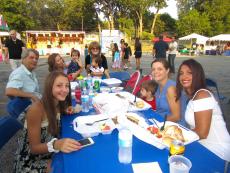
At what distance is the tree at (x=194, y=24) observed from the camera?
3991 centimetres

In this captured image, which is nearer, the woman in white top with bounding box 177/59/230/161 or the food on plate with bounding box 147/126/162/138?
the food on plate with bounding box 147/126/162/138

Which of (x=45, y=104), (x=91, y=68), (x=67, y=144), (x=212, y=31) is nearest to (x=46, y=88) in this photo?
(x=45, y=104)

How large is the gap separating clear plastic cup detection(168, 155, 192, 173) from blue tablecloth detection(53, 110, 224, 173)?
0.27 feet

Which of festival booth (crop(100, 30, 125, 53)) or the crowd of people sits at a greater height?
festival booth (crop(100, 30, 125, 53))

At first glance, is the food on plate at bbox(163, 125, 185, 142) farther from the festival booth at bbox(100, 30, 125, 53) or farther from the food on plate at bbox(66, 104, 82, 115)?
the festival booth at bbox(100, 30, 125, 53)

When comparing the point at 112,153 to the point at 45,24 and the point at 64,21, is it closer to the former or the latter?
the point at 64,21

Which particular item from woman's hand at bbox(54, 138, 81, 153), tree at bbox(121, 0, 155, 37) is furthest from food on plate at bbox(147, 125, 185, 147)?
tree at bbox(121, 0, 155, 37)

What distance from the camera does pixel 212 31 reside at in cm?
4353

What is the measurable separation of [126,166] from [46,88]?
43.4 inches

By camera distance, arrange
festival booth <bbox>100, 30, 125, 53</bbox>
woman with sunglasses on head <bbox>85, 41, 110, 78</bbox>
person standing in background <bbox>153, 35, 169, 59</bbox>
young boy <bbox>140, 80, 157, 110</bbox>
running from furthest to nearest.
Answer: festival booth <bbox>100, 30, 125, 53</bbox>, person standing in background <bbox>153, 35, 169, 59</bbox>, woman with sunglasses on head <bbox>85, 41, 110, 78</bbox>, young boy <bbox>140, 80, 157, 110</bbox>

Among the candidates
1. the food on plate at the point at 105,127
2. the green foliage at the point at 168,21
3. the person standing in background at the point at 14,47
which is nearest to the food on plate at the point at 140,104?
the food on plate at the point at 105,127

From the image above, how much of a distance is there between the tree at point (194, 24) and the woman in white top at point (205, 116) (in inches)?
1594

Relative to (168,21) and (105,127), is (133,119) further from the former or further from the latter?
(168,21)

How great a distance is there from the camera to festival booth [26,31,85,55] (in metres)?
27.1
